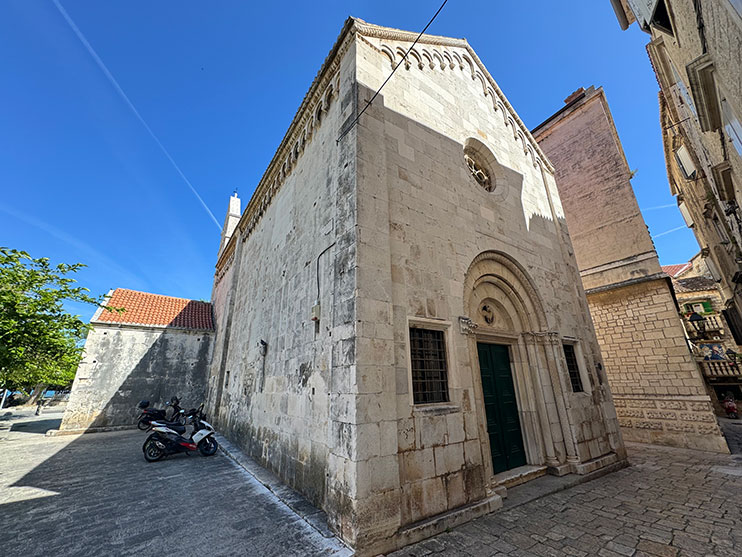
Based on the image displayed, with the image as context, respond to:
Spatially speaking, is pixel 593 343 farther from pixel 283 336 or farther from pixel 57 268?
pixel 57 268

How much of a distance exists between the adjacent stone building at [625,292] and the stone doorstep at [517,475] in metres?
6.35

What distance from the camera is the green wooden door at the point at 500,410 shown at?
5344mm

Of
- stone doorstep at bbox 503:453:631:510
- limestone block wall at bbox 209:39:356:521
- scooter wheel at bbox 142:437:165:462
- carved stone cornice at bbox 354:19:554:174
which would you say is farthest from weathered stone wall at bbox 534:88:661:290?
scooter wheel at bbox 142:437:165:462

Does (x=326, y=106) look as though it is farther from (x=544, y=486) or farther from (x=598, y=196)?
(x=598, y=196)

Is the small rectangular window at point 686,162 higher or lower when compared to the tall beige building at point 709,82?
higher

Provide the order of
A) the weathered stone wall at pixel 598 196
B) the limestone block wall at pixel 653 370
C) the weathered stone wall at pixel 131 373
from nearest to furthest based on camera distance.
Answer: the limestone block wall at pixel 653 370, the weathered stone wall at pixel 598 196, the weathered stone wall at pixel 131 373

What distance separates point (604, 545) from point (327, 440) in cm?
329

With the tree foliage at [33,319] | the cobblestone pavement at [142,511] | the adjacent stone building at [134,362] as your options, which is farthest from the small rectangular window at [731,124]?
the adjacent stone building at [134,362]

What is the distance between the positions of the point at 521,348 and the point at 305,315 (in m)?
4.67

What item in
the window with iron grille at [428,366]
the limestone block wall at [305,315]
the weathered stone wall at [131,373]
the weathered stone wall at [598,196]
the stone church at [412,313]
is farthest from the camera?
the weathered stone wall at [131,373]

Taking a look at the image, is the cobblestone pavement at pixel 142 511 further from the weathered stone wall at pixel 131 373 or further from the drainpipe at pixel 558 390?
the drainpipe at pixel 558 390

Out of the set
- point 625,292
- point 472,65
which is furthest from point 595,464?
point 472,65

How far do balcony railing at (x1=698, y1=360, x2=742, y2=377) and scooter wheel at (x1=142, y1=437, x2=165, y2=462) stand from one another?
24124 mm

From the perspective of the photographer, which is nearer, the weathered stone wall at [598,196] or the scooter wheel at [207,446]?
the scooter wheel at [207,446]
